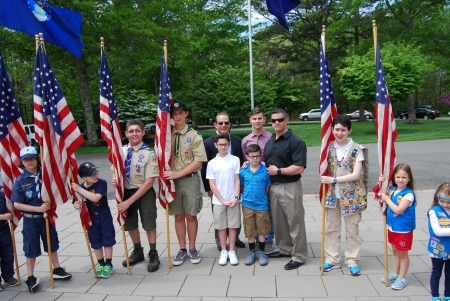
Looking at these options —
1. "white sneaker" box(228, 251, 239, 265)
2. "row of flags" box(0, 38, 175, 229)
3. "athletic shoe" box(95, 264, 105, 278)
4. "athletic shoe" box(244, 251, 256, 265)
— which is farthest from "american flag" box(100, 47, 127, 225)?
"athletic shoe" box(244, 251, 256, 265)

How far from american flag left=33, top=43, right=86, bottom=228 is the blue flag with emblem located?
24.5 inches

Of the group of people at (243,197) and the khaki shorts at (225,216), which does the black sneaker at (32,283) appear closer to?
the group of people at (243,197)

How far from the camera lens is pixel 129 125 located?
4656 mm

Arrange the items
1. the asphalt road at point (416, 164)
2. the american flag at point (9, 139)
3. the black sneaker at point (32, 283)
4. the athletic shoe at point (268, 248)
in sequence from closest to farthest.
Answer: the black sneaker at point (32, 283) < the american flag at point (9, 139) < the athletic shoe at point (268, 248) < the asphalt road at point (416, 164)

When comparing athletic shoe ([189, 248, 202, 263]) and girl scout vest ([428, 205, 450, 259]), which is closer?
girl scout vest ([428, 205, 450, 259])

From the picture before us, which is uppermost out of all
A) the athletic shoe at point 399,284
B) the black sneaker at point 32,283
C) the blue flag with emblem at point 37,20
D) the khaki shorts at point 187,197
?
the blue flag with emblem at point 37,20

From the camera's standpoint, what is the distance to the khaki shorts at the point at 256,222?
4.68 m

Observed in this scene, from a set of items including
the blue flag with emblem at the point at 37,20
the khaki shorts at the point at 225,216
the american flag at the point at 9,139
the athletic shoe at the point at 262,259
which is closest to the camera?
the american flag at the point at 9,139

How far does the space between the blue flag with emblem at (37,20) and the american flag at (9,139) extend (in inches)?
28.9

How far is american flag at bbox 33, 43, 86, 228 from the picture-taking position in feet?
14.1

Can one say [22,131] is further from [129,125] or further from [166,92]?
[166,92]

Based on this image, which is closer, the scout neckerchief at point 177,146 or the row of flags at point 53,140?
the row of flags at point 53,140

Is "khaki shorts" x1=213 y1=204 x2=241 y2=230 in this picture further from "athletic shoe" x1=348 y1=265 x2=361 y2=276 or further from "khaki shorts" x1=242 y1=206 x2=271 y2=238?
"athletic shoe" x1=348 y1=265 x2=361 y2=276

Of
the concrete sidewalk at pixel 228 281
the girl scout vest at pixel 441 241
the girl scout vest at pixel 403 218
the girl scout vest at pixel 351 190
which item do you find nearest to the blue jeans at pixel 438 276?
the girl scout vest at pixel 441 241
